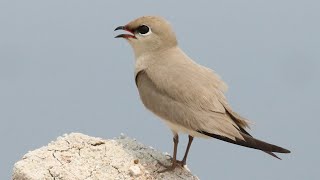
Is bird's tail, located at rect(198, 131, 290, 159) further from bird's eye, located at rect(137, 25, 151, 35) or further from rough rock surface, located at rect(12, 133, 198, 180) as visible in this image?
bird's eye, located at rect(137, 25, 151, 35)

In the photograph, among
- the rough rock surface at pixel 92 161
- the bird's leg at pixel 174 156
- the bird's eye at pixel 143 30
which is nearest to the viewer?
the rough rock surface at pixel 92 161

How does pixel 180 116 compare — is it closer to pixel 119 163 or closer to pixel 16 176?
pixel 119 163

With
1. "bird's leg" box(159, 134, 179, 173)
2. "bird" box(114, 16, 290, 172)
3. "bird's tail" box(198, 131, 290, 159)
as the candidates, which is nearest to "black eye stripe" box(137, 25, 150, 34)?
"bird" box(114, 16, 290, 172)

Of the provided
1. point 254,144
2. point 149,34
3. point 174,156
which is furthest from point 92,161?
point 254,144

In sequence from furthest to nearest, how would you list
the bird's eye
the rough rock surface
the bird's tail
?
the bird's eye, the rough rock surface, the bird's tail

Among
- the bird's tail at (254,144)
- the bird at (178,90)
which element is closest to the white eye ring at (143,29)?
the bird at (178,90)

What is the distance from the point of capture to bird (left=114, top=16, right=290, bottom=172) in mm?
7551

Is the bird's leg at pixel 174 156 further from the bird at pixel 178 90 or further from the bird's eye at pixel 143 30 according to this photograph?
the bird's eye at pixel 143 30

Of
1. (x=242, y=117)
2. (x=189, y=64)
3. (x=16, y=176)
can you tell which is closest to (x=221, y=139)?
(x=242, y=117)

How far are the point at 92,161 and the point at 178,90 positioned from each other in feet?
3.89

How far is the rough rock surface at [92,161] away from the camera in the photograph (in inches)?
310

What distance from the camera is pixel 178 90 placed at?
7.73m

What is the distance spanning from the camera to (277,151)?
7270 millimetres

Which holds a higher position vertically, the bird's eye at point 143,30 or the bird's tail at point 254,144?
the bird's eye at point 143,30
